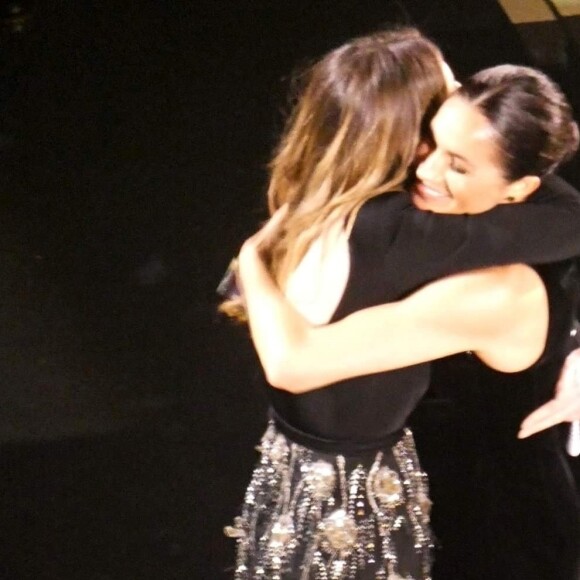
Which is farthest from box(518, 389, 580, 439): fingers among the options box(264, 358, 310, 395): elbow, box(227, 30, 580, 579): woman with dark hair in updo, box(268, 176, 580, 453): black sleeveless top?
box(264, 358, 310, 395): elbow

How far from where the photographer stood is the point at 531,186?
0.87 meters

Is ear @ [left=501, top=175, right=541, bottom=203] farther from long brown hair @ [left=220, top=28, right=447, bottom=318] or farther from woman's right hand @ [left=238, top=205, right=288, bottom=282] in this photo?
woman's right hand @ [left=238, top=205, right=288, bottom=282]

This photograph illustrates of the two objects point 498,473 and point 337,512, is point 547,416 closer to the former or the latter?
point 498,473

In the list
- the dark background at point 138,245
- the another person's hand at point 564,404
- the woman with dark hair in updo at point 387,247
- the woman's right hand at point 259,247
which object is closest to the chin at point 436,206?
the woman with dark hair in updo at point 387,247

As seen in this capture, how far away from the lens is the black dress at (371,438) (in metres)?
0.86

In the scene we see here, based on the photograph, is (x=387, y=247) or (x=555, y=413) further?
(x=555, y=413)

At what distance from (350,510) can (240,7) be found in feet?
2.40

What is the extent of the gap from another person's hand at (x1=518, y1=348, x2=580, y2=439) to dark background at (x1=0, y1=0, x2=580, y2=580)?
0.30m

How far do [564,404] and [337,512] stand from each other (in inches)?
11.6

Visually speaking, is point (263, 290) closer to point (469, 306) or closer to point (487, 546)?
point (469, 306)

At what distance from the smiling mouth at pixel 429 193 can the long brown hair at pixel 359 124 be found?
0.07 ft

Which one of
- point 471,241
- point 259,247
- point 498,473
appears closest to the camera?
point 471,241

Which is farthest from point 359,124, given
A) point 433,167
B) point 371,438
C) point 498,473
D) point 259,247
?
point 498,473

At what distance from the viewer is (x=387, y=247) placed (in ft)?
2.84
